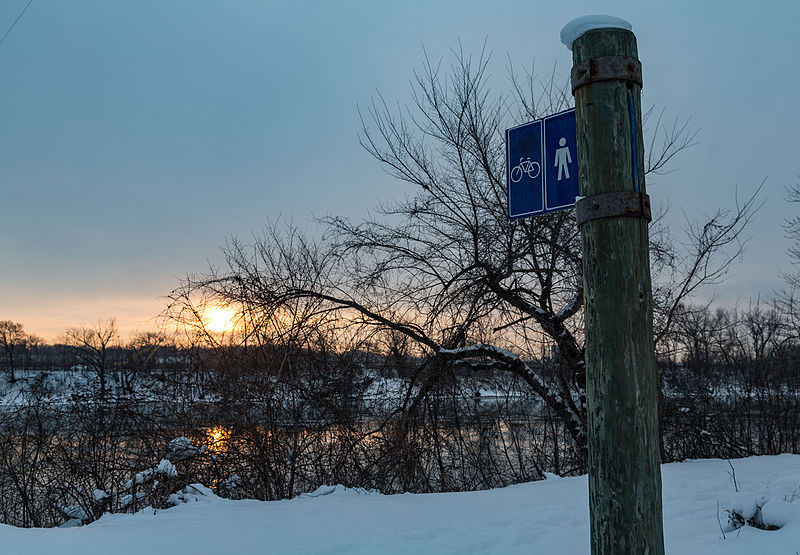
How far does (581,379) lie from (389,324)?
9.70 ft

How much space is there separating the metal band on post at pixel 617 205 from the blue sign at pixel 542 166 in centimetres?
18

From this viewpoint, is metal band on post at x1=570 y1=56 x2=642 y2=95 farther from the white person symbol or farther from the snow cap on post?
the white person symbol

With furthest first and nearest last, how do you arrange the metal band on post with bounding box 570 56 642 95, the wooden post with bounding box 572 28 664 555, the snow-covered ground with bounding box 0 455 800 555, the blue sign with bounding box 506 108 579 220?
1. the snow-covered ground with bounding box 0 455 800 555
2. the blue sign with bounding box 506 108 579 220
3. the metal band on post with bounding box 570 56 642 95
4. the wooden post with bounding box 572 28 664 555

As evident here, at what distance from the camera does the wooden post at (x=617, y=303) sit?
1.94m

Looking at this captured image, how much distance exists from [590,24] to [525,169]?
58 centimetres

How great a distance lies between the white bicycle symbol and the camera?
93.0 inches

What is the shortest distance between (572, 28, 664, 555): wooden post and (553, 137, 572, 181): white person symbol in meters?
0.11

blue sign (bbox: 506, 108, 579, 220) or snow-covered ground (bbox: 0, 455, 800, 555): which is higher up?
blue sign (bbox: 506, 108, 579, 220)

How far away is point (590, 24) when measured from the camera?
2.18 m

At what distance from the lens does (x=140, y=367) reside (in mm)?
9047

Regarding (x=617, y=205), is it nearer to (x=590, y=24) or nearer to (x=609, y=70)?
(x=609, y=70)

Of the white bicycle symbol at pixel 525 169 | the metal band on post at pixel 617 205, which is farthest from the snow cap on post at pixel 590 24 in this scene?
the metal band on post at pixel 617 205

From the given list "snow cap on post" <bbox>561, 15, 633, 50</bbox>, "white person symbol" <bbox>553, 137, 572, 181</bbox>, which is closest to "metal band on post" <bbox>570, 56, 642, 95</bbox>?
"snow cap on post" <bbox>561, 15, 633, 50</bbox>

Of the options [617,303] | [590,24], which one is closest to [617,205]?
[617,303]
